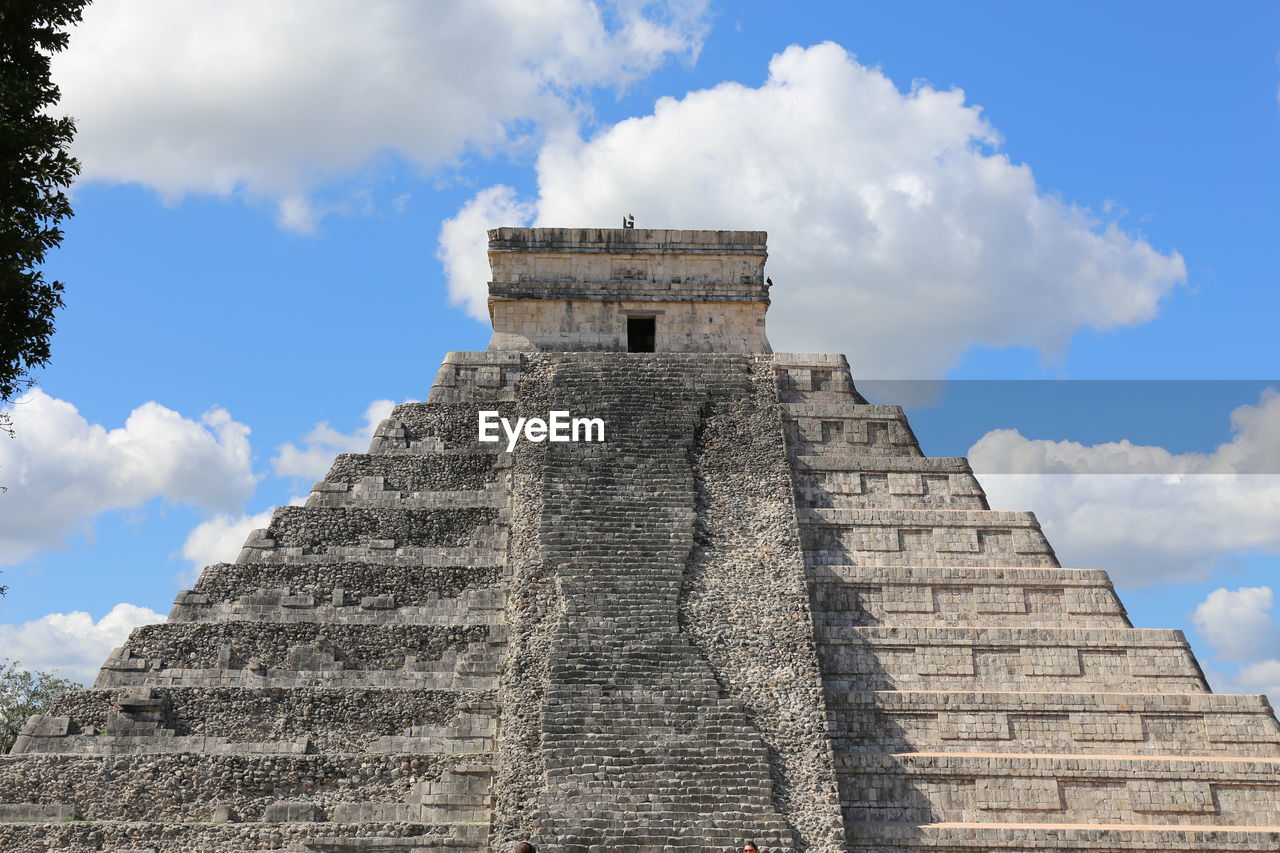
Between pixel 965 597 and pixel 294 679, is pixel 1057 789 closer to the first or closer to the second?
pixel 965 597

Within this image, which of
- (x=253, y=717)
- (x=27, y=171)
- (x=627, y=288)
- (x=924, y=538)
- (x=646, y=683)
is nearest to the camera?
(x=27, y=171)

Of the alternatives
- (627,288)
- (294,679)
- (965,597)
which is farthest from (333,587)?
(965,597)

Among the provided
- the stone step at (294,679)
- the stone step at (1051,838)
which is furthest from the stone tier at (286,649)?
the stone step at (1051,838)

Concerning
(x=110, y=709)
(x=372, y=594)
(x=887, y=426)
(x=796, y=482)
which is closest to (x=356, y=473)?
(x=372, y=594)

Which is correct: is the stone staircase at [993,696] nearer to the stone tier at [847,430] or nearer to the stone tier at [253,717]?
the stone tier at [847,430]

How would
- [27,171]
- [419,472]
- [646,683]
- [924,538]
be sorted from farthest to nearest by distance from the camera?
[419,472]
[924,538]
[646,683]
[27,171]

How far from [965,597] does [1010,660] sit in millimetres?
1016

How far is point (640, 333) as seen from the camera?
67.2ft

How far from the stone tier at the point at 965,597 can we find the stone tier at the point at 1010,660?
0.39 metres

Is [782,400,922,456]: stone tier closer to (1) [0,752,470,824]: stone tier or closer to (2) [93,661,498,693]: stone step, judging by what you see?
(2) [93,661,498,693]: stone step

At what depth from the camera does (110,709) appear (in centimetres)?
1451

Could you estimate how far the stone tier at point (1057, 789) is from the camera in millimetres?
13688

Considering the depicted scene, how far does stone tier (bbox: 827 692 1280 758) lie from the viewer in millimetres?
14328

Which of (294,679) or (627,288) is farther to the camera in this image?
(627,288)
